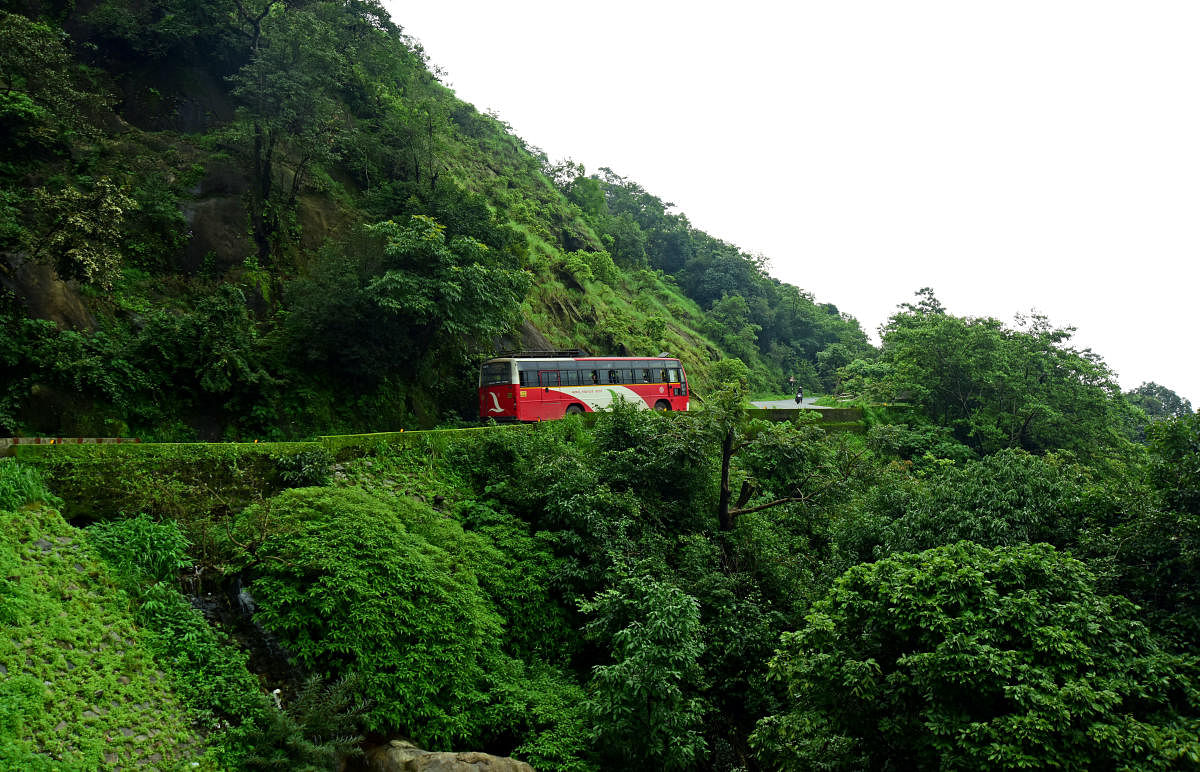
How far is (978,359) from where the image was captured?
27906mm

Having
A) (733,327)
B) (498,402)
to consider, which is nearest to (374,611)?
(498,402)

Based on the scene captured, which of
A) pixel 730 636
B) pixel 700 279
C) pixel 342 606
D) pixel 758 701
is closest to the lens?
pixel 342 606

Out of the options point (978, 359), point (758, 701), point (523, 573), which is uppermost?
point (978, 359)

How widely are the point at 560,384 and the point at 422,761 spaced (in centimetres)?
1442

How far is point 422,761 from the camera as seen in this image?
22.2ft

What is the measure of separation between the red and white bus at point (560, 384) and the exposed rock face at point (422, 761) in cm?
1132

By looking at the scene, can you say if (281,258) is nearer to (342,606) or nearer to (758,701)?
(342,606)

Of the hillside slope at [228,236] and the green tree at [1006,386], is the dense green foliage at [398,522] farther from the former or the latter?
the green tree at [1006,386]

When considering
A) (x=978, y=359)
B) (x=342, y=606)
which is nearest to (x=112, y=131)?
(x=342, y=606)

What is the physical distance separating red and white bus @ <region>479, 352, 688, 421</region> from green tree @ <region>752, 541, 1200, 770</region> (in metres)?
10.6

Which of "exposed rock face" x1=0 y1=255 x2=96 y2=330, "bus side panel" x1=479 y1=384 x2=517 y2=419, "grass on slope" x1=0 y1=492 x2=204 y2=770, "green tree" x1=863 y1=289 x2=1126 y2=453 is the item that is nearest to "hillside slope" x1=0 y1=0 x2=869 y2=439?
"exposed rock face" x1=0 y1=255 x2=96 y2=330

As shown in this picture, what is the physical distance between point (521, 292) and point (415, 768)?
15.3 m

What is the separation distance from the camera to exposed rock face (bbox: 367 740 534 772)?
673 centimetres

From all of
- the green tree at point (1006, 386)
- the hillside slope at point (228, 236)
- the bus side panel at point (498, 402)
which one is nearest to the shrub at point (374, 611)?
the hillside slope at point (228, 236)
